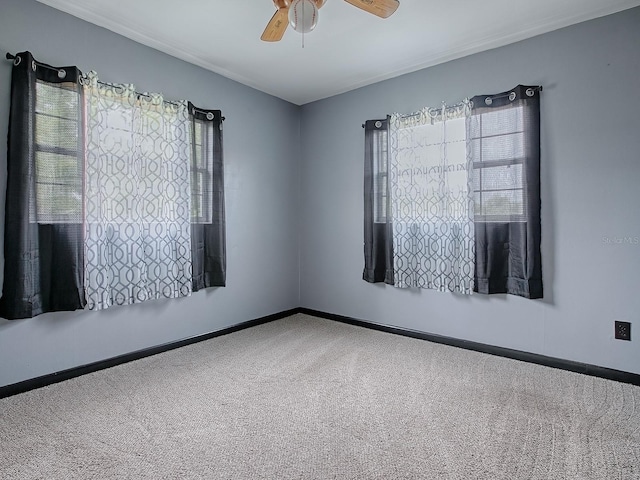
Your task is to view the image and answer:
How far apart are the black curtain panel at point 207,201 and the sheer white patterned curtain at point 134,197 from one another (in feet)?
0.31

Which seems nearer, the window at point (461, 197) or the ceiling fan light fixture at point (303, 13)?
the ceiling fan light fixture at point (303, 13)

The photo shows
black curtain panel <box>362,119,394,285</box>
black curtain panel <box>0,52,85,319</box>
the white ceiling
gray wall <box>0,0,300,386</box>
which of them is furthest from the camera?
black curtain panel <box>362,119,394,285</box>

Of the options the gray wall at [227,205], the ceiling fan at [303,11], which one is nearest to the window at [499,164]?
the ceiling fan at [303,11]

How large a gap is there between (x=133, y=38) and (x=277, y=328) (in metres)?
2.80

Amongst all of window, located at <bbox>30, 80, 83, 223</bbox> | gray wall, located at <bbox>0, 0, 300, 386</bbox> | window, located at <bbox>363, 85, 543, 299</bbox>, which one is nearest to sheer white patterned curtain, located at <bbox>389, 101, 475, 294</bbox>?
window, located at <bbox>363, 85, 543, 299</bbox>

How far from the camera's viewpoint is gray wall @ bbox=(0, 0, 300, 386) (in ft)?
7.51

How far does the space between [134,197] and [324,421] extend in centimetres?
208

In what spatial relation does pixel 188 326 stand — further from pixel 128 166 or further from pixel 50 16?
pixel 50 16

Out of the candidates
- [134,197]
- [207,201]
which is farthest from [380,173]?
[134,197]

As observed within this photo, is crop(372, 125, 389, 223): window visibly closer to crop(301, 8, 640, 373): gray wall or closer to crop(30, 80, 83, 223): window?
crop(301, 8, 640, 373): gray wall

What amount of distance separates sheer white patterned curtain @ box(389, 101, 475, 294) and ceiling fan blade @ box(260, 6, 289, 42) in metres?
1.57

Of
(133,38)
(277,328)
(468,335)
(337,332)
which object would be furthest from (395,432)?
(133,38)

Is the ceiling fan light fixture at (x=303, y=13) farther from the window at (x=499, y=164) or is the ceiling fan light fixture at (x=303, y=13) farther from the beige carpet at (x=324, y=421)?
the beige carpet at (x=324, y=421)

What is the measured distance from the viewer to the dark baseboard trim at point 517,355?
2473 mm
